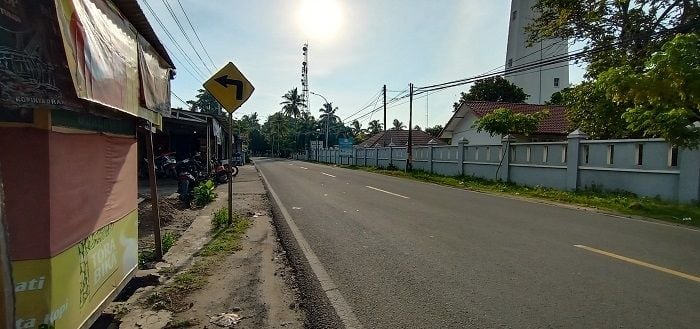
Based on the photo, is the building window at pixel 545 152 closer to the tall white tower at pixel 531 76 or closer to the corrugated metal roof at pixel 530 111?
the corrugated metal roof at pixel 530 111

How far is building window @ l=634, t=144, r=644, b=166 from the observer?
1336 centimetres

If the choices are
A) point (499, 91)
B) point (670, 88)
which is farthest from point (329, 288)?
point (499, 91)

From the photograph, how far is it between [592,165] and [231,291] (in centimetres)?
1439

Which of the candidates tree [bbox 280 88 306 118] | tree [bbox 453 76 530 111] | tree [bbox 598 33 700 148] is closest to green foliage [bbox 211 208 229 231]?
tree [bbox 598 33 700 148]

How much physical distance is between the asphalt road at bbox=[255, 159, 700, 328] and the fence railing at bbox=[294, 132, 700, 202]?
12.5 ft

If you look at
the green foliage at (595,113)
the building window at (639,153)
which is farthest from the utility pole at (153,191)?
the green foliage at (595,113)

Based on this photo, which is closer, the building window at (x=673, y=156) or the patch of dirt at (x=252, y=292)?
the patch of dirt at (x=252, y=292)

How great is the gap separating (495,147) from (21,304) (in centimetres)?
2112

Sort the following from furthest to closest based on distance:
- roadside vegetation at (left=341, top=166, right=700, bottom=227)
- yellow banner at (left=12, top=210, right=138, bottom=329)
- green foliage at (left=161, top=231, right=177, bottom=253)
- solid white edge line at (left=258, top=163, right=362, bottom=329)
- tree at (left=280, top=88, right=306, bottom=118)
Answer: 1. tree at (left=280, top=88, right=306, bottom=118)
2. roadside vegetation at (left=341, top=166, right=700, bottom=227)
3. green foliage at (left=161, top=231, right=177, bottom=253)
4. solid white edge line at (left=258, top=163, right=362, bottom=329)
5. yellow banner at (left=12, top=210, right=138, bottom=329)

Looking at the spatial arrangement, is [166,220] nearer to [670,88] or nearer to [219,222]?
[219,222]

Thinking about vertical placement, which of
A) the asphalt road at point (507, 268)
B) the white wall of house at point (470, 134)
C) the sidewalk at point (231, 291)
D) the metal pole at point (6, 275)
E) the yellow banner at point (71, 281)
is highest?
the white wall of house at point (470, 134)

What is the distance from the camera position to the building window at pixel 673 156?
40.0 ft

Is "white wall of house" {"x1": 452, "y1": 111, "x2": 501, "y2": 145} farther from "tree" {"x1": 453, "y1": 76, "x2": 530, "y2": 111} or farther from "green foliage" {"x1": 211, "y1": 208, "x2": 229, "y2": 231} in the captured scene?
"green foliage" {"x1": 211, "y1": 208, "x2": 229, "y2": 231}

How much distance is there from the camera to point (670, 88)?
10.7 metres
